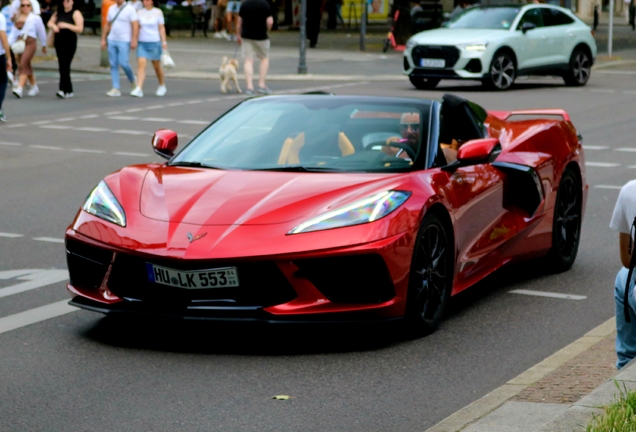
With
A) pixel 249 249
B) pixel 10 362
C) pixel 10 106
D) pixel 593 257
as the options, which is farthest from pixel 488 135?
pixel 10 106

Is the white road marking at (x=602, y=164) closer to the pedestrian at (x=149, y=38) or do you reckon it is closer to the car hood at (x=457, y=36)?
the car hood at (x=457, y=36)

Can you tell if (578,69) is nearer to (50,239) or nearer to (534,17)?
(534,17)

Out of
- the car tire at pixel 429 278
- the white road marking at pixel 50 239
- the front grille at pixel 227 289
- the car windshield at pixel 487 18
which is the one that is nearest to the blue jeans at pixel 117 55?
the car windshield at pixel 487 18

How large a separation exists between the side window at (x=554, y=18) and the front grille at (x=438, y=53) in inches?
124

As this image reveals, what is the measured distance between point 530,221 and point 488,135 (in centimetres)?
65

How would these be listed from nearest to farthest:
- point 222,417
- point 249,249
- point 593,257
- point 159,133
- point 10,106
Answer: point 222,417
point 249,249
point 159,133
point 593,257
point 10,106

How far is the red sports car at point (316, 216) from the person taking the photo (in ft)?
19.8

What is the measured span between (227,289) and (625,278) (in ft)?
6.18

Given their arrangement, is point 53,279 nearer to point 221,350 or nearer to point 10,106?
point 221,350

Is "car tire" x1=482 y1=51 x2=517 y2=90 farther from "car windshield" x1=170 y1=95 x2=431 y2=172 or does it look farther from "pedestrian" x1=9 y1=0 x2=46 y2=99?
"car windshield" x1=170 y1=95 x2=431 y2=172

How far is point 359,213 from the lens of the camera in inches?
245

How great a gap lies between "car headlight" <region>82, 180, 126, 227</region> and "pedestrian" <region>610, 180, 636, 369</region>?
98.4 inches

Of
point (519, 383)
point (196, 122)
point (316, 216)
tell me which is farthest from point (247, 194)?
point (196, 122)

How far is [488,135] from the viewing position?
817 cm
